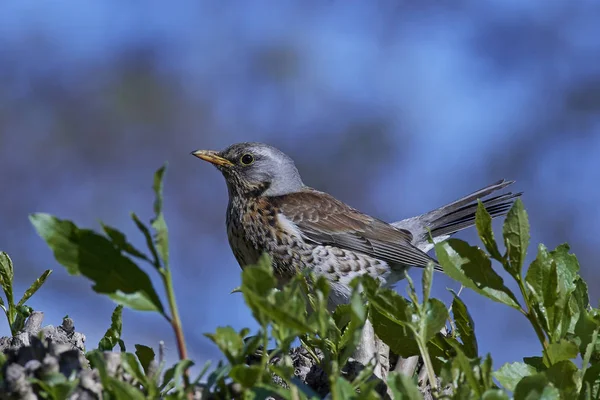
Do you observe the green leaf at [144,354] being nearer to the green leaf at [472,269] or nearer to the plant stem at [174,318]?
the plant stem at [174,318]

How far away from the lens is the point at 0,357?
97 centimetres

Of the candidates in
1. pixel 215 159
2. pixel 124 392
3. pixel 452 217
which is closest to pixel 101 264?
Result: pixel 124 392

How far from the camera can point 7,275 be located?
4.50 ft

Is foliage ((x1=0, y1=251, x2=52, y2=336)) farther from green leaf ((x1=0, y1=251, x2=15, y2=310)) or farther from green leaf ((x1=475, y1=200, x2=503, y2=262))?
green leaf ((x1=475, y1=200, x2=503, y2=262))

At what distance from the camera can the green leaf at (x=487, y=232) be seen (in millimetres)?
1037

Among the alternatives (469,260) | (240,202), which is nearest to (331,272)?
(240,202)

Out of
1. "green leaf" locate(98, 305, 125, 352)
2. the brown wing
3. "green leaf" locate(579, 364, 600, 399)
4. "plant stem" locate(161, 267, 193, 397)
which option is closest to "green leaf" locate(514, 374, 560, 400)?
"green leaf" locate(579, 364, 600, 399)

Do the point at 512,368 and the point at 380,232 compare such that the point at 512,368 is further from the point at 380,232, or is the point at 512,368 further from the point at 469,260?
the point at 380,232

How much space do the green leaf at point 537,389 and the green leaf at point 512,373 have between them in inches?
3.8

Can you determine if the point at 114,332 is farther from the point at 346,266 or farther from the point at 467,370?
the point at 346,266

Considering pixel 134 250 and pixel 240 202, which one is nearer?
pixel 134 250

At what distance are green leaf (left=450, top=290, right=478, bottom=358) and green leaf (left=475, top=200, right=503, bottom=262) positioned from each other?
113 mm

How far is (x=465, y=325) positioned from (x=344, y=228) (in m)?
3.98

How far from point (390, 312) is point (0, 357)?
49cm
